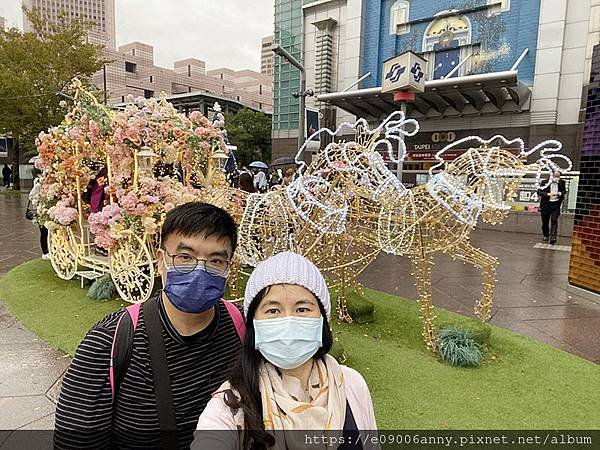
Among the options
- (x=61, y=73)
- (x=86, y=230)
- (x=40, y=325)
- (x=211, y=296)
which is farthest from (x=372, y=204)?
(x=61, y=73)

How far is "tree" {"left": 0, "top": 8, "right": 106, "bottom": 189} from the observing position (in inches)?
722

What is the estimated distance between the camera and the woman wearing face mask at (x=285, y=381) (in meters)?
1.15

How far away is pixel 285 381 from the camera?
1309 mm

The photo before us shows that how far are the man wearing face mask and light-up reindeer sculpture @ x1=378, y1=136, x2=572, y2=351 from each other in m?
2.26

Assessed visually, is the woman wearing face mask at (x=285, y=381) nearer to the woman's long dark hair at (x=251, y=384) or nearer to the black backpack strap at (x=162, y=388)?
the woman's long dark hair at (x=251, y=384)

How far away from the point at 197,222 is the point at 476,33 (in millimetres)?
17810

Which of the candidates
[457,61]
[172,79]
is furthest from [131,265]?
[172,79]

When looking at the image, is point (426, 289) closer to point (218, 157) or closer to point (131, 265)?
point (131, 265)

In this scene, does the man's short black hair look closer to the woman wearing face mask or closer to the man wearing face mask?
the man wearing face mask

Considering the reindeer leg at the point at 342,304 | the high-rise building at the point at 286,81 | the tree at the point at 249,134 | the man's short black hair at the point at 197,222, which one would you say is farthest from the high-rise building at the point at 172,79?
the man's short black hair at the point at 197,222

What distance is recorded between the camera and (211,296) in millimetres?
1503

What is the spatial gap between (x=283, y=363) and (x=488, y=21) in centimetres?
1803

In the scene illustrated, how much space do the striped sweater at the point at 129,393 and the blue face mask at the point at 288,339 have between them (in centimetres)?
24

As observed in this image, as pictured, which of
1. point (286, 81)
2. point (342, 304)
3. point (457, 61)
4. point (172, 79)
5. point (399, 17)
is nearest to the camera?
point (342, 304)
